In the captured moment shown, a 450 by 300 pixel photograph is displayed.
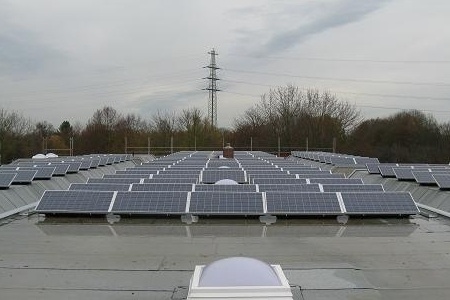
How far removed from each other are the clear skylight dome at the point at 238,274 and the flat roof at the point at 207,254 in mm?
1946

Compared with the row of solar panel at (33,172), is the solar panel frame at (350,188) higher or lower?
higher

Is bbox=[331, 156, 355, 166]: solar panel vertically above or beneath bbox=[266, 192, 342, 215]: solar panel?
beneath

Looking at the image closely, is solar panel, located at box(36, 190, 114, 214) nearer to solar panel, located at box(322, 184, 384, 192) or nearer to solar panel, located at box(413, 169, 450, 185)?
solar panel, located at box(322, 184, 384, 192)

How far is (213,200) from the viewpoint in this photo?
1197 cm

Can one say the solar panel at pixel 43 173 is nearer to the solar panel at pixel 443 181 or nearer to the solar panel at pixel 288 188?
the solar panel at pixel 288 188

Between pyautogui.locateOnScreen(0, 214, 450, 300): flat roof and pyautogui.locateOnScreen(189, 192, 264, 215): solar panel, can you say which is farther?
pyautogui.locateOnScreen(189, 192, 264, 215): solar panel

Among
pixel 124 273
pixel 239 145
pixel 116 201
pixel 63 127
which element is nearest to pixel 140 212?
pixel 116 201

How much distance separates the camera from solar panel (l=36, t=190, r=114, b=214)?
38.4ft

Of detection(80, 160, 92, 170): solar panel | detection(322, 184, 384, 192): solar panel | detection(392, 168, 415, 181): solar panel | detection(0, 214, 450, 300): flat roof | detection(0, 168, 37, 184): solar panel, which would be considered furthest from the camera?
detection(80, 160, 92, 170): solar panel

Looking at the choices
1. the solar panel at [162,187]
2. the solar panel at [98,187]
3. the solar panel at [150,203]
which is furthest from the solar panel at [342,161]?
the solar panel at [150,203]

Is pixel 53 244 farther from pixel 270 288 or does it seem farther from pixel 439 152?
pixel 439 152

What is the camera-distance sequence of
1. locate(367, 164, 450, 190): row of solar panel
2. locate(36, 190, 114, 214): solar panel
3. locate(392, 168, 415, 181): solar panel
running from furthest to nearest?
locate(392, 168, 415, 181): solar panel
locate(367, 164, 450, 190): row of solar panel
locate(36, 190, 114, 214): solar panel

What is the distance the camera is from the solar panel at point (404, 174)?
67.9 ft

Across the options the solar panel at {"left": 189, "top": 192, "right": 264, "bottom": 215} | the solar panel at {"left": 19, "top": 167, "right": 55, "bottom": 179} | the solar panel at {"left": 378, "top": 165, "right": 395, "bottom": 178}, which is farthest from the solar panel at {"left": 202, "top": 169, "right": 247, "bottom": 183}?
the solar panel at {"left": 378, "top": 165, "right": 395, "bottom": 178}
